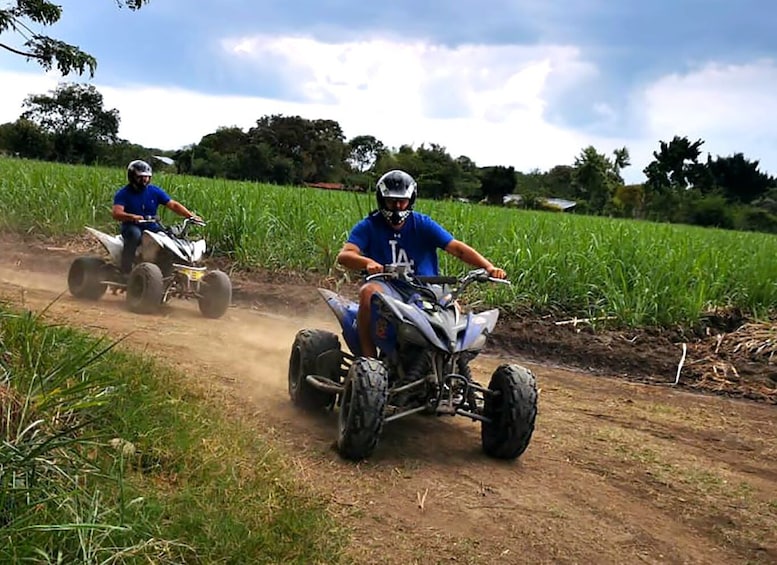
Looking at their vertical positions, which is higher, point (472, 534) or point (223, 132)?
point (223, 132)

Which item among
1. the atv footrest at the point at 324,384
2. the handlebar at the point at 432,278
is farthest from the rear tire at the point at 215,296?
the handlebar at the point at 432,278

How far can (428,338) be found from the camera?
203 inches

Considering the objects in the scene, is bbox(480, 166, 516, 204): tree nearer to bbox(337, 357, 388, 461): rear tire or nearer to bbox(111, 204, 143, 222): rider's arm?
bbox(111, 204, 143, 222): rider's arm

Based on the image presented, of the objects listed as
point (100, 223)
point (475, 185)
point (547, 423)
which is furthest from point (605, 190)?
point (547, 423)

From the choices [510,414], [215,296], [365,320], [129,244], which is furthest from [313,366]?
[129,244]

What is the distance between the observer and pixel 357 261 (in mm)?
5625

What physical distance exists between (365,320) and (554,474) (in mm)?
1519

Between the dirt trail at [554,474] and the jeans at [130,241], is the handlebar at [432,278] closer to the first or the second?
the dirt trail at [554,474]

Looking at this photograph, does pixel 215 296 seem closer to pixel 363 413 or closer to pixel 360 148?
pixel 363 413

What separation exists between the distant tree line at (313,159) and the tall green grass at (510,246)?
6.73 meters

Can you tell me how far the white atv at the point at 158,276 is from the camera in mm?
9258

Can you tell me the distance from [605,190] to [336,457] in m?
52.8

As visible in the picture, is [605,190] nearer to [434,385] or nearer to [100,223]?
[100,223]

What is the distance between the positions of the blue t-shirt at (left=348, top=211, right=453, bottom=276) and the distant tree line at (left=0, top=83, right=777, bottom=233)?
49.2 ft
